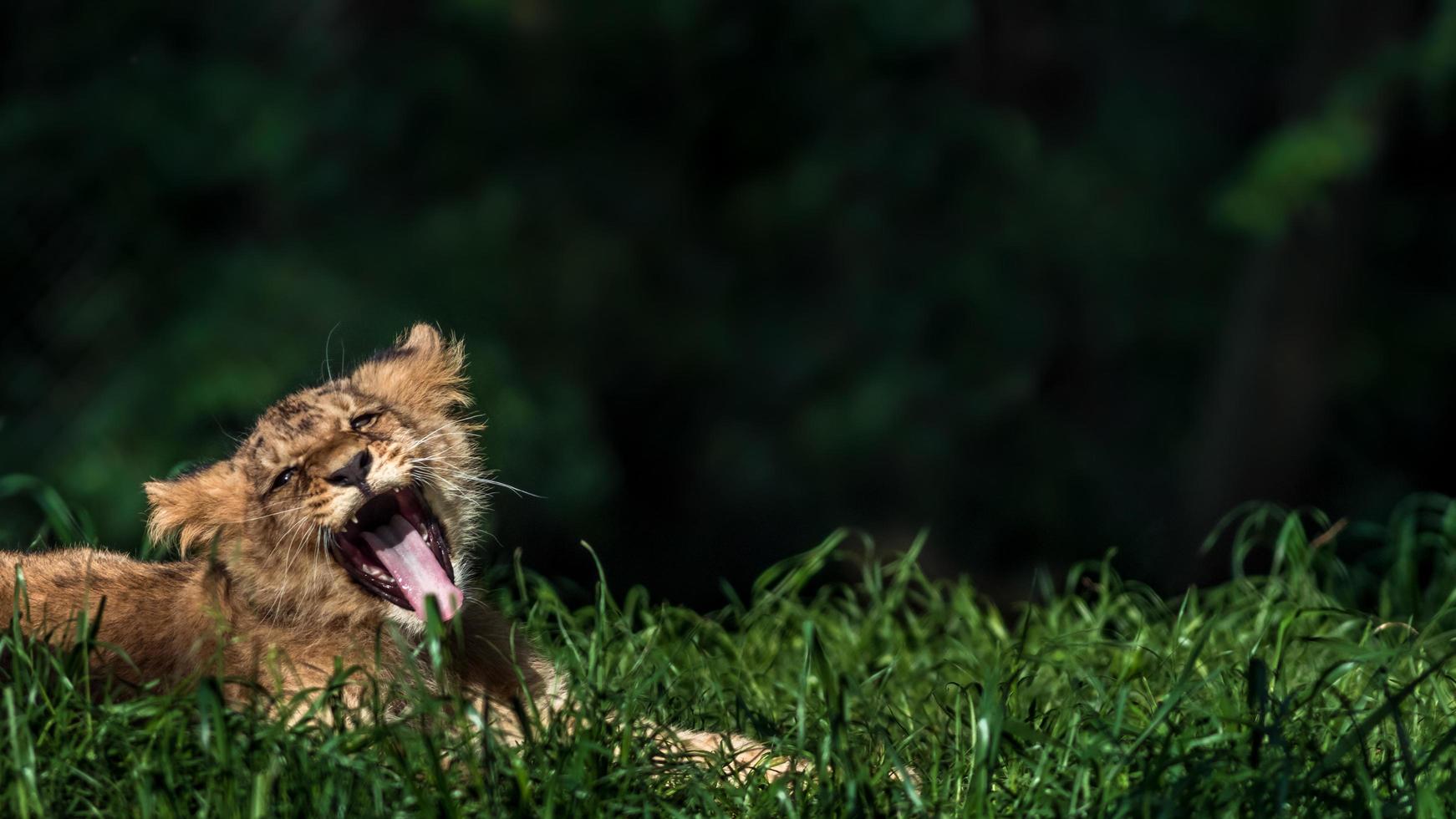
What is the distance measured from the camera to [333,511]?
10.8 feet

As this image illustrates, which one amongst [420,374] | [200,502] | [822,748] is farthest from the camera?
[420,374]

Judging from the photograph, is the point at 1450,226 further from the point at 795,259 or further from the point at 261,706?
the point at 261,706

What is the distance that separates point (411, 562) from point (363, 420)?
1.14 feet

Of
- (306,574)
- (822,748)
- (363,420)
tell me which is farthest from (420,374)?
(822,748)

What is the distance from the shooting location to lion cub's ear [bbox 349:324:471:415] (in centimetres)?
376

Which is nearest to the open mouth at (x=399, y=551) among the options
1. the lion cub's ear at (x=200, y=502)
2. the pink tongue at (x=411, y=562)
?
the pink tongue at (x=411, y=562)

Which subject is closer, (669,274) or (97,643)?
(97,643)

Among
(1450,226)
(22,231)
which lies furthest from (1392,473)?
(22,231)

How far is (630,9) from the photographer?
934cm

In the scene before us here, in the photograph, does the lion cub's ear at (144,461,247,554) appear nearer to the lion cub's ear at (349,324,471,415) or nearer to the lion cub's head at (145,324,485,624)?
the lion cub's head at (145,324,485,624)

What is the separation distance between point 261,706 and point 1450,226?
8.70 meters

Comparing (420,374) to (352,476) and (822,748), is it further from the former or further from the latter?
(822,748)

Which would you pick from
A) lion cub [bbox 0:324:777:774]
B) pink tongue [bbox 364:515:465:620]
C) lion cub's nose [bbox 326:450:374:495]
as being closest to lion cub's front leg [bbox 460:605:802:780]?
lion cub [bbox 0:324:777:774]

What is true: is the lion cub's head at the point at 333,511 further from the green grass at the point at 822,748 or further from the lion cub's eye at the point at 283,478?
the green grass at the point at 822,748
